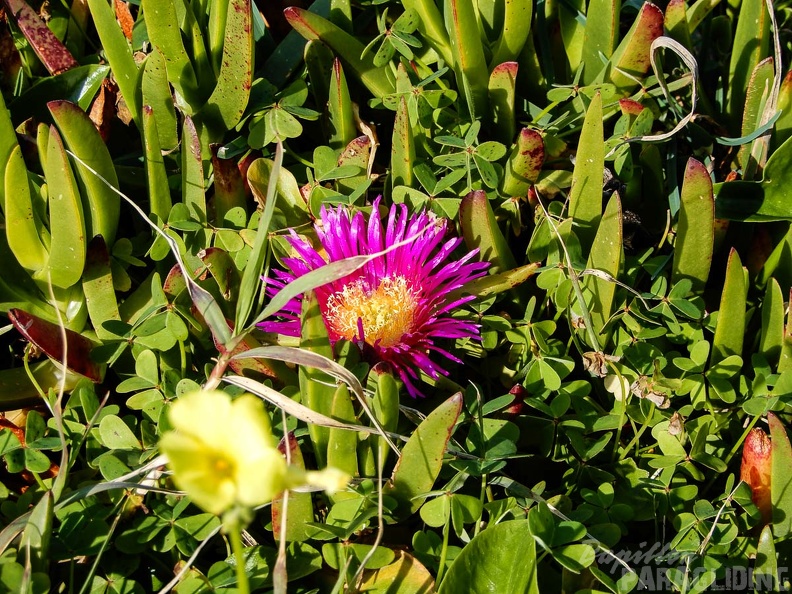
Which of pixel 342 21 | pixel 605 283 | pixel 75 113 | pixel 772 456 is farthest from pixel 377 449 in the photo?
pixel 342 21

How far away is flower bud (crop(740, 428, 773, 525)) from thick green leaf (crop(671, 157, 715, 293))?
27 centimetres

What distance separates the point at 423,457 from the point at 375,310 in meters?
0.31

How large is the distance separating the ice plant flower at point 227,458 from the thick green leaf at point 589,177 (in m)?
0.81

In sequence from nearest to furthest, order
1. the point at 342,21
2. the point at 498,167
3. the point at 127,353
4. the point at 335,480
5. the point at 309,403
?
1. the point at 335,480
2. the point at 309,403
3. the point at 127,353
4. the point at 498,167
5. the point at 342,21

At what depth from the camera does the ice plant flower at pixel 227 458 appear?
521 mm

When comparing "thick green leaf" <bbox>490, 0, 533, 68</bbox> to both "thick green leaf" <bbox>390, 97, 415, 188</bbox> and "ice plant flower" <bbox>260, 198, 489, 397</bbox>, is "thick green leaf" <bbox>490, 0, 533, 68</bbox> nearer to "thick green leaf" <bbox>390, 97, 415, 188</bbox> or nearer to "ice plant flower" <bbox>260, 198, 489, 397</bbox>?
"thick green leaf" <bbox>390, 97, 415, 188</bbox>

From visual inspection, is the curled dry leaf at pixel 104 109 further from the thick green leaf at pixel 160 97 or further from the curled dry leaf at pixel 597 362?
the curled dry leaf at pixel 597 362

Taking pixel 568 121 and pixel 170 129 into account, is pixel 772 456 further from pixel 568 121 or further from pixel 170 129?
pixel 170 129

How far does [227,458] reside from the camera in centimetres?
56

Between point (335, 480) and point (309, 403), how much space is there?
1.71 ft

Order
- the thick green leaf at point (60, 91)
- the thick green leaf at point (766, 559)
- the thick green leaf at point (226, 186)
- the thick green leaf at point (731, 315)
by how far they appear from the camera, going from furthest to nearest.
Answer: the thick green leaf at point (60, 91)
the thick green leaf at point (226, 186)
the thick green leaf at point (731, 315)
the thick green leaf at point (766, 559)

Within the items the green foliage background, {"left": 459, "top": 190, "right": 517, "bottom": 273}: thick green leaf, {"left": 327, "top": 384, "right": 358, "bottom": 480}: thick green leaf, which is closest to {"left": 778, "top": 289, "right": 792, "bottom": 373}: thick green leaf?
the green foliage background

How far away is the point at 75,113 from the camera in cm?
115

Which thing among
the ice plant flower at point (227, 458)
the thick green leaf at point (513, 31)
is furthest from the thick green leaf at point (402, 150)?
the ice plant flower at point (227, 458)
